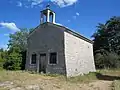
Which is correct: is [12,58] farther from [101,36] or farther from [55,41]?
[101,36]

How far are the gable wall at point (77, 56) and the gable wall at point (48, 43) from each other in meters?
0.56

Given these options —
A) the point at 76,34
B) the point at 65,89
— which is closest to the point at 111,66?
the point at 76,34

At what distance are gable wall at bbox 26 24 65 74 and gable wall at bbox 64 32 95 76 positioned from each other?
560 mm

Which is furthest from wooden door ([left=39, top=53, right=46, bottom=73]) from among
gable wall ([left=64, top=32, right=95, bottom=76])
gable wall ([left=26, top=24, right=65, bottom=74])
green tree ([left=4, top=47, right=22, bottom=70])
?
green tree ([left=4, top=47, right=22, bottom=70])

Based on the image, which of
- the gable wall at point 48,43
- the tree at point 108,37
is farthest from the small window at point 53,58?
the tree at point 108,37

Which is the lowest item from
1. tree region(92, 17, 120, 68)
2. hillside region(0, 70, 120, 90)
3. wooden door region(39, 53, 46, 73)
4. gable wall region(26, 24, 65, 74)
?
hillside region(0, 70, 120, 90)

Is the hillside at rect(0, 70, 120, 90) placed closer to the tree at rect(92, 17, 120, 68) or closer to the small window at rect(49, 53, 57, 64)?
the small window at rect(49, 53, 57, 64)

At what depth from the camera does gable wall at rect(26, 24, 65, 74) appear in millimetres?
18328

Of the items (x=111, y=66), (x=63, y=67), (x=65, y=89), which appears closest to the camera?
(x=65, y=89)

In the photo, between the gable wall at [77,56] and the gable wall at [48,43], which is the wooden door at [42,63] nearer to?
the gable wall at [48,43]

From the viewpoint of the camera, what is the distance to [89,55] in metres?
23.0

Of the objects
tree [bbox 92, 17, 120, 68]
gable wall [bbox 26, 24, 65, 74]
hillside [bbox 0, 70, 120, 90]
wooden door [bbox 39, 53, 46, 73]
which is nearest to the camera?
hillside [bbox 0, 70, 120, 90]

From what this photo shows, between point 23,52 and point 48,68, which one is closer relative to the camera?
point 48,68

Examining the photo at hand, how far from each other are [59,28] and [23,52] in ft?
28.6
